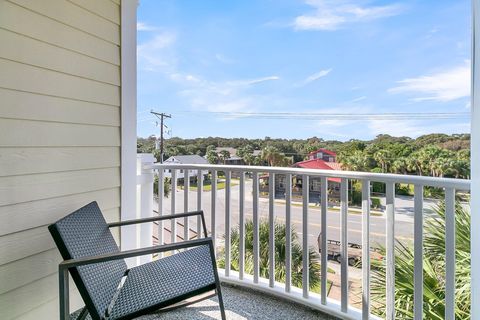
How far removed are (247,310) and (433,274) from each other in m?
1.29

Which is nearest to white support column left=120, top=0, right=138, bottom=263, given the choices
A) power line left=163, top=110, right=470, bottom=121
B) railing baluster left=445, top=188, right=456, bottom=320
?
railing baluster left=445, top=188, right=456, bottom=320

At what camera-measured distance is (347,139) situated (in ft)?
10.4

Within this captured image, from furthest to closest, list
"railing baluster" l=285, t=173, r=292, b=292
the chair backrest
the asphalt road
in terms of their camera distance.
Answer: "railing baluster" l=285, t=173, r=292, b=292 → the asphalt road → the chair backrest

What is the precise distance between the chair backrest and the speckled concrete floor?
60 centimetres

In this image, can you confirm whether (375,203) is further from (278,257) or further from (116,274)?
(116,274)

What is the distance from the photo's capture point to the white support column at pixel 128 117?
2086 mm

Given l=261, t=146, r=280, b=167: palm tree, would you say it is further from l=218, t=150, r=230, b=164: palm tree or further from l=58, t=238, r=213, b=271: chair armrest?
l=58, t=238, r=213, b=271: chair armrest

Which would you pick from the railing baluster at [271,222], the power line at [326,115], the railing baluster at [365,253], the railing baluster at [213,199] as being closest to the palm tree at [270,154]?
the railing baluster at [271,222]

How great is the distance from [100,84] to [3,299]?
53.5 inches

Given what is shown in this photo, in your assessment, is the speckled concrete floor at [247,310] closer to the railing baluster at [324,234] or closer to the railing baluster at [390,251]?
the railing baluster at [324,234]

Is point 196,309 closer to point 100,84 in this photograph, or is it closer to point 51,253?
point 51,253

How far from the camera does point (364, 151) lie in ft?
8.71

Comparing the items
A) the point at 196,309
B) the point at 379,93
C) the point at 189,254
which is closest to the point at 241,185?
the point at 189,254

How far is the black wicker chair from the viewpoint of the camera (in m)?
1.23
